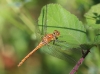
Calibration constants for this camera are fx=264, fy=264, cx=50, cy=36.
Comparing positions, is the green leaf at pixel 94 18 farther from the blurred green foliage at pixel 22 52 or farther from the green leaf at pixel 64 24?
the blurred green foliage at pixel 22 52

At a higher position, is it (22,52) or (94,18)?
(94,18)

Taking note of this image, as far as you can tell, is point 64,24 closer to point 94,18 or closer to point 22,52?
point 94,18

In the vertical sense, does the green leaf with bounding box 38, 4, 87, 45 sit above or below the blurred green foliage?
above

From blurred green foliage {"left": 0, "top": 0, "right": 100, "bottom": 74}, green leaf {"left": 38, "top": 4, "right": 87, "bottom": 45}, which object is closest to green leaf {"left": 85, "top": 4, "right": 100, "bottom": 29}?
green leaf {"left": 38, "top": 4, "right": 87, "bottom": 45}

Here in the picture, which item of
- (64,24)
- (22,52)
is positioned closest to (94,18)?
(64,24)

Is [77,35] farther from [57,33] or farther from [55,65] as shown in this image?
[55,65]

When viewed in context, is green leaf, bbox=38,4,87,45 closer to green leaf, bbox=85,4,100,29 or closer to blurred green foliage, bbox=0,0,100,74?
green leaf, bbox=85,4,100,29

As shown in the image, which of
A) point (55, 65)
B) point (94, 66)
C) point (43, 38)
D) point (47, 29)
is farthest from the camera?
point (55, 65)

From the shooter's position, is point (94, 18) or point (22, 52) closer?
point (94, 18)

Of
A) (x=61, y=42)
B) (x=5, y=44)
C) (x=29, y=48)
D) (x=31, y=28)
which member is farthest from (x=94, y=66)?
(x=5, y=44)
